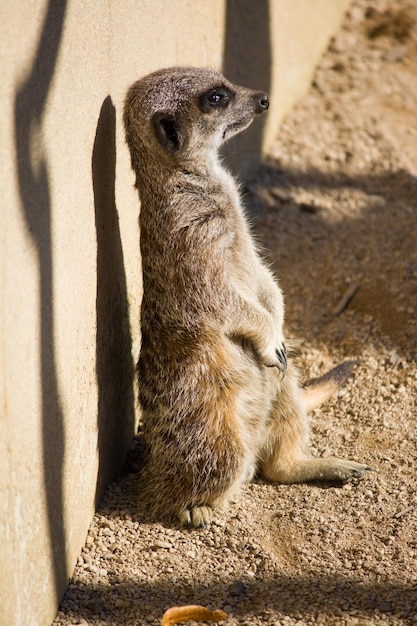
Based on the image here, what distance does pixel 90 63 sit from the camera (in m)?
2.34

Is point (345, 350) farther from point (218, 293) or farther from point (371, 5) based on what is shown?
point (371, 5)

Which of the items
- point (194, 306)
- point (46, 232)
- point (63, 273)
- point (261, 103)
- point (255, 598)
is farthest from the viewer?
point (261, 103)

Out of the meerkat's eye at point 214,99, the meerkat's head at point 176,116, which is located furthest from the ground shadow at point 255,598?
the meerkat's eye at point 214,99

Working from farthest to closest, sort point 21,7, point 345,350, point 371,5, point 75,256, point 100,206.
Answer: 1. point 371,5
2. point 345,350
3. point 100,206
4. point 75,256
5. point 21,7

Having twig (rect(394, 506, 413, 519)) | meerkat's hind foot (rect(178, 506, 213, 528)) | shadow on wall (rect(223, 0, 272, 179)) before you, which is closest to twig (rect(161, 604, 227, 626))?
meerkat's hind foot (rect(178, 506, 213, 528))

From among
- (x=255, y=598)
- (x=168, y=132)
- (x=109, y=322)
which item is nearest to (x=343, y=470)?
(x=255, y=598)

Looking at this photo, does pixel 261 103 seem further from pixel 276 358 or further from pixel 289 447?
pixel 289 447

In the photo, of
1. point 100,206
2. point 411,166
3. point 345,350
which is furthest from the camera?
point 411,166

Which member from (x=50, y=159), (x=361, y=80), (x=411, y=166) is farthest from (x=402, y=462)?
(x=361, y=80)

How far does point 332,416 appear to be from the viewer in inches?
128

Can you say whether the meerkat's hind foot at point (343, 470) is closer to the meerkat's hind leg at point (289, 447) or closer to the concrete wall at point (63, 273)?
the meerkat's hind leg at point (289, 447)

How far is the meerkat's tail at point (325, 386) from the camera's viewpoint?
3229 mm

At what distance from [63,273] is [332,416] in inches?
58.6

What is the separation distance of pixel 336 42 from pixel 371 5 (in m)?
0.55
